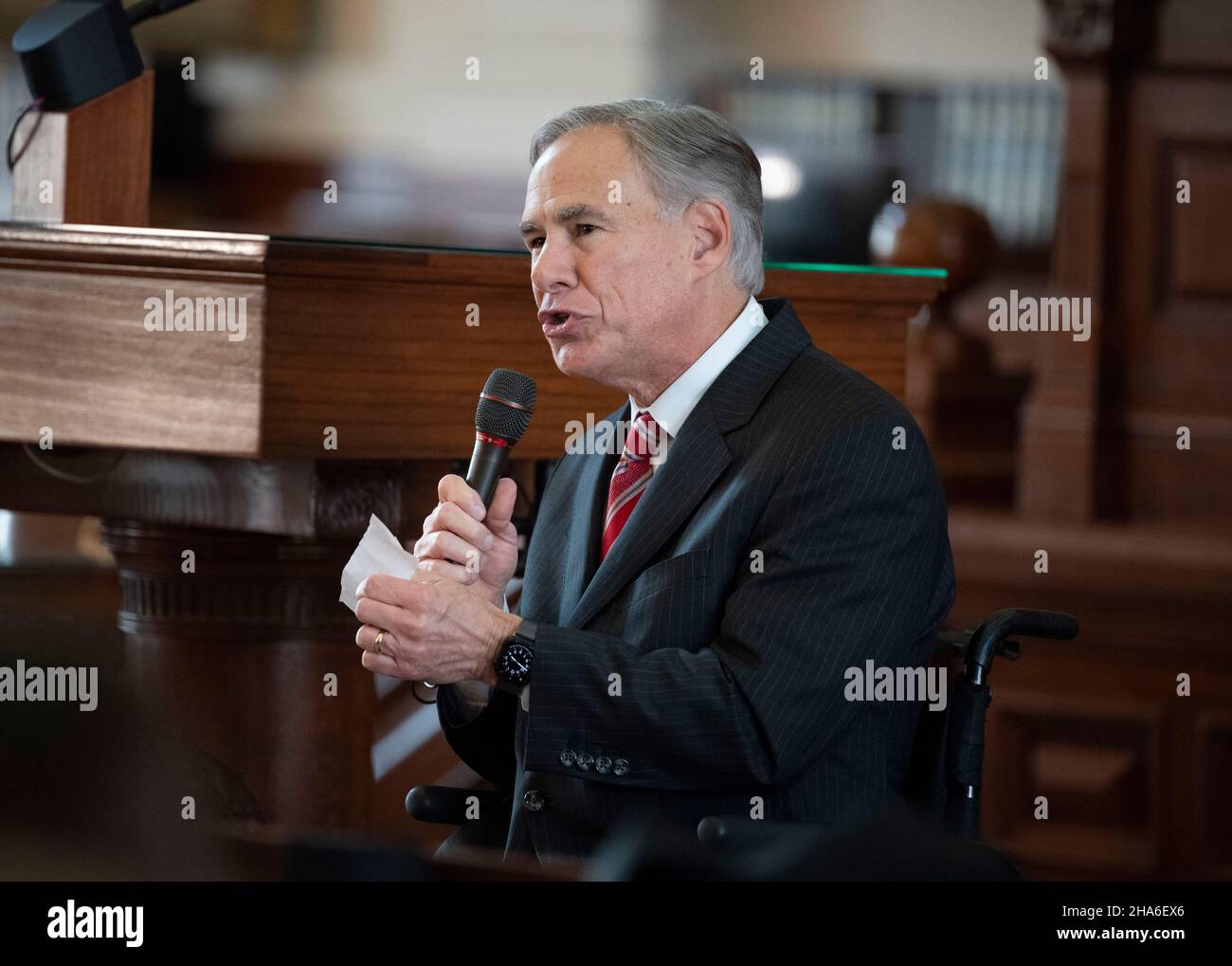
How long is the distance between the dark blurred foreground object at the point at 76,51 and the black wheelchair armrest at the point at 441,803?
112 centimetres

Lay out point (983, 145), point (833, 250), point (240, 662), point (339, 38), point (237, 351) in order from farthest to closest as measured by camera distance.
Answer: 1. point (339, 38)
2. point (833, 250)
3. point (983, 145)
4. point (240, 662)
5. point (237, 351)

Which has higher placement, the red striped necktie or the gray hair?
the gray hair

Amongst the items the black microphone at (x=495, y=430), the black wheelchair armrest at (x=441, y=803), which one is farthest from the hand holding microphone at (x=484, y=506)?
the black wheelchair armrest at (x=441, y=803)

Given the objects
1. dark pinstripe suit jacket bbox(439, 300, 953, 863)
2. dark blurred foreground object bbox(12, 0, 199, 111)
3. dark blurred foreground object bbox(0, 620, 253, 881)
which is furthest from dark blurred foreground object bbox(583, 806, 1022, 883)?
dark blurred foreground object bbox(12, 0, 199, 111)

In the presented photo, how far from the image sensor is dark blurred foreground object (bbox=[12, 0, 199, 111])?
2131 mm

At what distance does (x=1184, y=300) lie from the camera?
13.5 feet

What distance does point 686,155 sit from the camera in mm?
1728

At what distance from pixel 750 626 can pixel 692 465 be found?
22cm

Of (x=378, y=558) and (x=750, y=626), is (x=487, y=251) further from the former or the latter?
(x=750, y=626)

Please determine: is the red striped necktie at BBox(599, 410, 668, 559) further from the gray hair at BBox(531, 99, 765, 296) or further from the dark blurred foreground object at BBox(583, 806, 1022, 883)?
the dark blurred foreground object at BBox(583, 806, 1022, 883)
